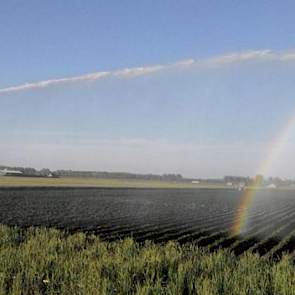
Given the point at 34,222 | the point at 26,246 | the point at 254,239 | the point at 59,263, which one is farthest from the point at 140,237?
the point at 59,263

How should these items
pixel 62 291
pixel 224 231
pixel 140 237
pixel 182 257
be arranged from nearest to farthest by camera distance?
pixel 62 291
pixel 182 257
pixel 140 237
pixel 224 231

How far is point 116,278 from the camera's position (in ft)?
31.7

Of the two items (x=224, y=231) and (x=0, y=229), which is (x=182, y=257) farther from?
(x=224, y=231)

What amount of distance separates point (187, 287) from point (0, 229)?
36.6ft

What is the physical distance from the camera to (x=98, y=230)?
2553 centimetres

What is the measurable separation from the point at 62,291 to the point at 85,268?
5.70 ft

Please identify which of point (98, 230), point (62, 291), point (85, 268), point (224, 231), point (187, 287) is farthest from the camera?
point (224, 231)

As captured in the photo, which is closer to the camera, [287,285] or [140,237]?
[287,285]

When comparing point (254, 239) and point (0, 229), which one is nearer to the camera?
point (0, 229)

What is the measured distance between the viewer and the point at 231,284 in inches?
353

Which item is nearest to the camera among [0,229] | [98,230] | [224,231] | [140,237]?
[0,229]

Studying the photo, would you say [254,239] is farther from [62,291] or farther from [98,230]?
[62,291]

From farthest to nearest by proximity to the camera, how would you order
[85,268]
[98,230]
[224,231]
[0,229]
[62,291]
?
[224,231] < [98,230] < [0,229] < [85,268] < [62,291]

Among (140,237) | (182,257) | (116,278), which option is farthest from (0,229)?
(116,278)
